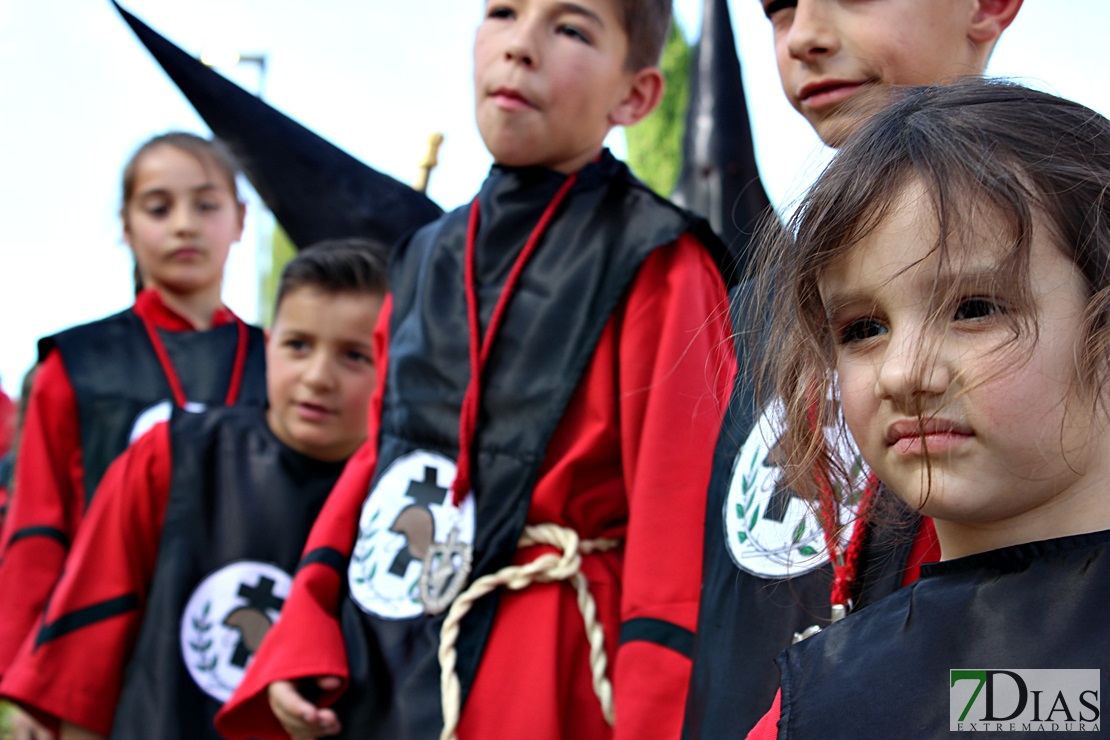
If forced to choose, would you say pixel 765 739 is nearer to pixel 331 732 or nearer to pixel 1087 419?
pixel 1087 419

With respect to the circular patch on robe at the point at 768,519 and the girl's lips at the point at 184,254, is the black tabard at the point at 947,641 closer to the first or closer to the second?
the circular patch on robe at the point at 768,519

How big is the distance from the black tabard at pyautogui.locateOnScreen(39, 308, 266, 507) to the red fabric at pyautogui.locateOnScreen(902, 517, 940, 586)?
2234mm

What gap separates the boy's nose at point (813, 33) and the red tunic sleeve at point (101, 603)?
70.9 inches

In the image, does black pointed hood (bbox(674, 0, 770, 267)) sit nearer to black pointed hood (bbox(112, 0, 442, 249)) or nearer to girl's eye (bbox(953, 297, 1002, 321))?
black pointed hood (bbox(112, 0, 442, 249))

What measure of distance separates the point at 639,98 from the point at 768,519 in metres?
1.09

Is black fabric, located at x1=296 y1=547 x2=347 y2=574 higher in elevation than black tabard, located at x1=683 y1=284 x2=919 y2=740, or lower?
higher

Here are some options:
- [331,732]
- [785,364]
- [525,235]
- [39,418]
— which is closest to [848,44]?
[785,364]

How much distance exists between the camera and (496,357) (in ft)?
7.24

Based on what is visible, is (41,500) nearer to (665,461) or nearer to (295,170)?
(295,170)

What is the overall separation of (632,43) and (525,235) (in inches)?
17.3

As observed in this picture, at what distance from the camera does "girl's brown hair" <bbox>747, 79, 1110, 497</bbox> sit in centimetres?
112

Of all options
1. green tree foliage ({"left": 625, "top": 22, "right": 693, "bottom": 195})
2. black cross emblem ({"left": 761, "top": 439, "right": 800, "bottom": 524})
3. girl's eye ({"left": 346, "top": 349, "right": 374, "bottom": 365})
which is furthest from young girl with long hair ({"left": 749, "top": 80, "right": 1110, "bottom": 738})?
green tree foliage ({"left": 625, "top": 22, "right": 693, "bottom": 195})

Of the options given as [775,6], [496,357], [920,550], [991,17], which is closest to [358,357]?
[496,357]

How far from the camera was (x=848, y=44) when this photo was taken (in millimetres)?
1727
